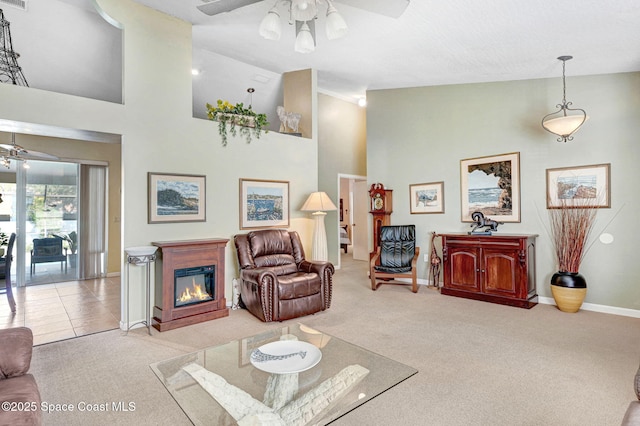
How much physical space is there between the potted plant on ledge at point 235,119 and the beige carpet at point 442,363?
8.12 feet

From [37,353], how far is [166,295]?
1144 millimetres

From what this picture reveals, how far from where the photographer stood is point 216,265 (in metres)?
4.07

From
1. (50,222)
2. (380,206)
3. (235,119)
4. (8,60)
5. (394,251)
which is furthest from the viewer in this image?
(380,206)

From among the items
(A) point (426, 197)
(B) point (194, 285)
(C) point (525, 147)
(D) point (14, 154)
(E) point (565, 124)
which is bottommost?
(B) point (194, 285)

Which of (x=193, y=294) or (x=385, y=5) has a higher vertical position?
(x=385, y=5)

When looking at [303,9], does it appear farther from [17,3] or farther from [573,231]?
[573,231]

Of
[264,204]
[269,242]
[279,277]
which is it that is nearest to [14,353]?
[279,277]

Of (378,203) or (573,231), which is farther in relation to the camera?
(378,203)

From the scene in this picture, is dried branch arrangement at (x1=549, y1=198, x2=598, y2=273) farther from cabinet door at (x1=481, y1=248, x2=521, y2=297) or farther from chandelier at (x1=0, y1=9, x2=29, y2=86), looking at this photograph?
chandelier at (x1=0, y1=9, x2=29, y2=86)

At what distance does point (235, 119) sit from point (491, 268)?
13.6 ft

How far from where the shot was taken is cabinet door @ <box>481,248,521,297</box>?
4.38 meters

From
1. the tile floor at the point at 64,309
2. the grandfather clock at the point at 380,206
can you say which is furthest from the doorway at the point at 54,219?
the grandfather clock at the point at 380,206

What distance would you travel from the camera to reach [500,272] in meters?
4.51

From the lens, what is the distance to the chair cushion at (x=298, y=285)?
3814mm
